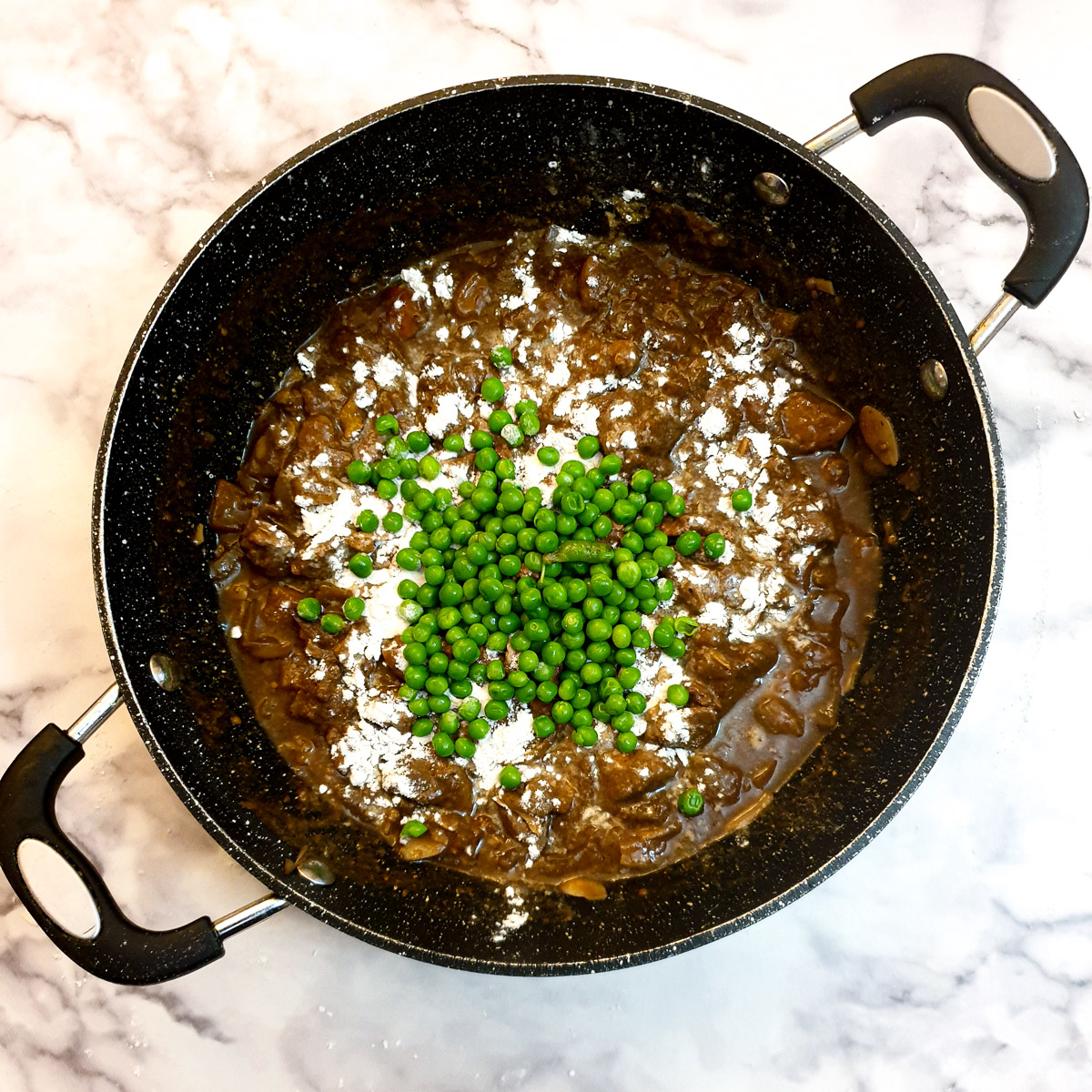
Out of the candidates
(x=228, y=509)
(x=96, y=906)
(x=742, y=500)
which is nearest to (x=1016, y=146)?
(x=742, y=500)

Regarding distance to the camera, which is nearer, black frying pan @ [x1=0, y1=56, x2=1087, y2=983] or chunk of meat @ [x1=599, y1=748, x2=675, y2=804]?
black frying pan @ [x1=0, y1=56, x2=1087, y2=983]

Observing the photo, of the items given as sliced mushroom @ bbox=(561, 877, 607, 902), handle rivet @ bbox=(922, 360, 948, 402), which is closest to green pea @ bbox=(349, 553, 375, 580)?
sliced mushroom @ bbox=(561, 877, 607, 902)

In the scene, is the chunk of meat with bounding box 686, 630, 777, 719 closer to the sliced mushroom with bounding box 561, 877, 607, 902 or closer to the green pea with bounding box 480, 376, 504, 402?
the sliced mushroom with bounding box 561, 877, 607, 902

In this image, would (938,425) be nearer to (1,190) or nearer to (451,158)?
(451,158)

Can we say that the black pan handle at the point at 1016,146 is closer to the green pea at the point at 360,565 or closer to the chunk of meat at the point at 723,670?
the chunk of meat at the point at 723,670

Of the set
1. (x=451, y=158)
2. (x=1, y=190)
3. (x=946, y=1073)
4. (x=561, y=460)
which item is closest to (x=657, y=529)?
(x=561, y=460)

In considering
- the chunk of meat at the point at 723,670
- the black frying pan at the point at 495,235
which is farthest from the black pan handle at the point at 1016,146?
the chunk of meat at the point at 723,670

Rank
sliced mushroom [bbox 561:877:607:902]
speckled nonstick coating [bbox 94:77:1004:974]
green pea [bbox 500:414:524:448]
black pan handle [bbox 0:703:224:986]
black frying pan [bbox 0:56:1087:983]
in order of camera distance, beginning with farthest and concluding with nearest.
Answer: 1. green pea [bbox 500:414:524:448]
2. sliced mushroom [bbox 561:877:607:902]
3. speckled nonstick coating [bbox 94:77:1004:974]
4. black frying pan [bbox 0:56:1087:983]
5. black pan handle [bbox 0:703:224:986]
